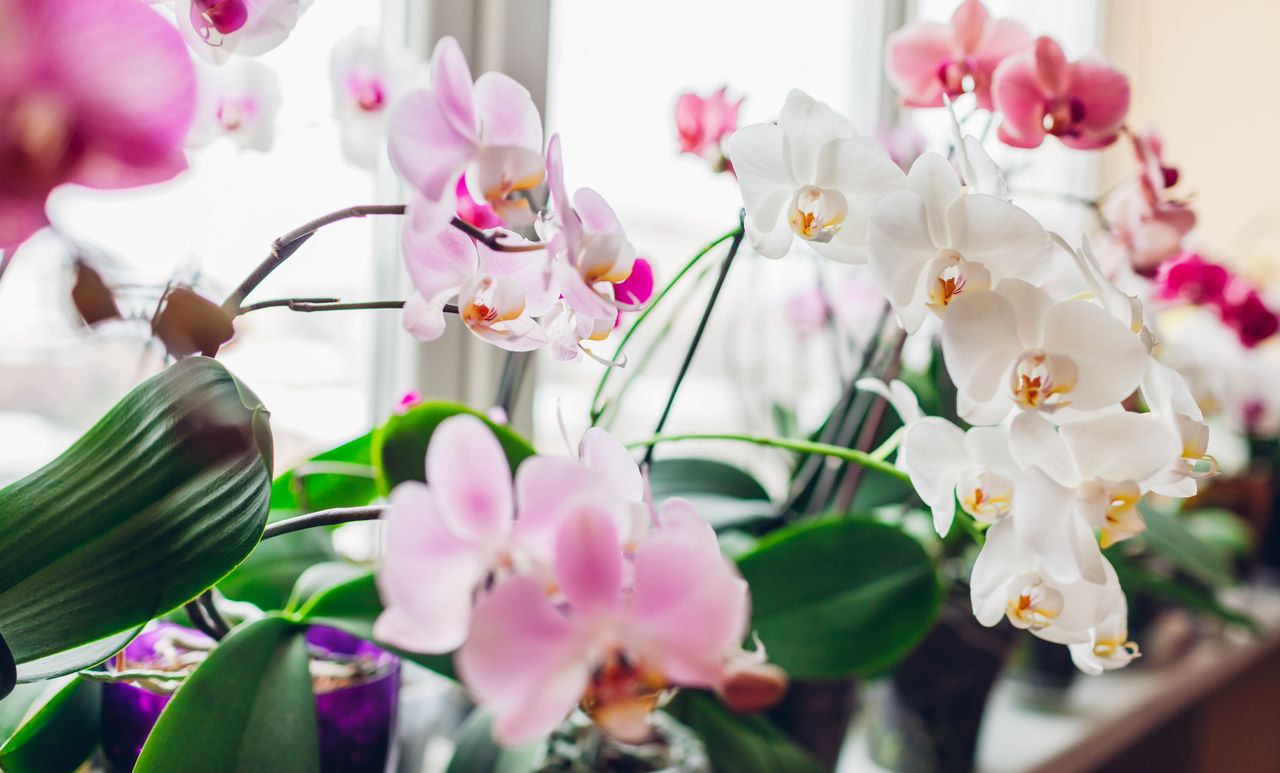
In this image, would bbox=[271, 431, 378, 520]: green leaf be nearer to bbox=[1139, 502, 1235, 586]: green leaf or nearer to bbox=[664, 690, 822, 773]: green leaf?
bbox=[664, 690, 822, 773]: green leaf

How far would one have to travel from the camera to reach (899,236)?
31 centimetres

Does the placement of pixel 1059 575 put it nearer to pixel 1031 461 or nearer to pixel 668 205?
pixel 1031 461

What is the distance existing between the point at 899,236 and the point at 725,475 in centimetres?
41

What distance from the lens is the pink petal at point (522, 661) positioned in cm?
19

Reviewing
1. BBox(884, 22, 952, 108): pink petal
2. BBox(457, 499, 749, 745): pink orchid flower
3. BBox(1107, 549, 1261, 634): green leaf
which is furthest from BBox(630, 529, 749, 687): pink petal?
BBox(1107, 549, 1261, 634): green leaf

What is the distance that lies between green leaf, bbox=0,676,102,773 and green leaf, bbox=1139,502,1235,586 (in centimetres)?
78

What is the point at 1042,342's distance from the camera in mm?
297

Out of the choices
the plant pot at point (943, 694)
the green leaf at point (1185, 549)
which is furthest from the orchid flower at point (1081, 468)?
the green leaf at point (1185, 549)

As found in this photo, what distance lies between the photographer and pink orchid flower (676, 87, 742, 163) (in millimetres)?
557

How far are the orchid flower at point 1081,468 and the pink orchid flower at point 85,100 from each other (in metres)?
0.25

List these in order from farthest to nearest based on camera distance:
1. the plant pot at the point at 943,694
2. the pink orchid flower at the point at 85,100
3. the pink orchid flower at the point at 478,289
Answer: the plant pot at the point at 943,694
the pink orchid flower at the point at 478,289
the pink orchid flower at the point at 85,100

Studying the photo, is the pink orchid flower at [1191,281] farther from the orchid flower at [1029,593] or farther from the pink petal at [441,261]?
the pink petal at [441,261]

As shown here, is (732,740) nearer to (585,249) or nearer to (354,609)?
(354,609)

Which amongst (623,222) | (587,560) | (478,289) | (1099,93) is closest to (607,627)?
(587,560)
